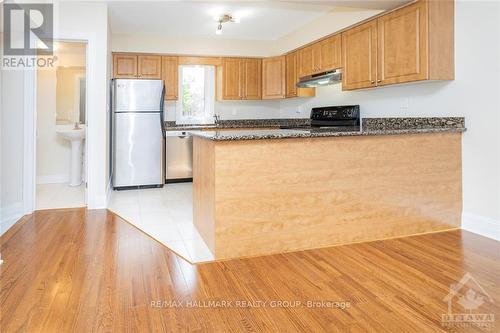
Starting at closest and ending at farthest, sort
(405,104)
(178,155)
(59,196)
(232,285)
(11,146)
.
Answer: (232,285) → (11,146) → (405,104) → (59,196) → (178,155)

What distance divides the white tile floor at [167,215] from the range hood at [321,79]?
231 cm

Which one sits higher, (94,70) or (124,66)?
(124,66)

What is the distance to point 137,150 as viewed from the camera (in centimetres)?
529

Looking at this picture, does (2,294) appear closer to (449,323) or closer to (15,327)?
(15,327)

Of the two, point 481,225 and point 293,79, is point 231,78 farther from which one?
point 481,225

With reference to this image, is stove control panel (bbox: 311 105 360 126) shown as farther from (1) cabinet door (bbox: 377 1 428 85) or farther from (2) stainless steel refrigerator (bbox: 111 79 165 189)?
(2) stainless steel refrigerator (bbox: 111 79 165 189)

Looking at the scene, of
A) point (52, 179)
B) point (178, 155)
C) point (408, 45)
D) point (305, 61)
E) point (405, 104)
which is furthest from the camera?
point (52, 179)

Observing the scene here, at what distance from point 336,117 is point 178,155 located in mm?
2540

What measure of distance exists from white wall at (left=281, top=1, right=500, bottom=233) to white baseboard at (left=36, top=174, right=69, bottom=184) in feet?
17.9

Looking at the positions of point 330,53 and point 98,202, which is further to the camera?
point 330,53

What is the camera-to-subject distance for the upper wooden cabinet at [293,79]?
17.9ft

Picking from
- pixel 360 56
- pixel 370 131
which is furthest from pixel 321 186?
pixel 360 56

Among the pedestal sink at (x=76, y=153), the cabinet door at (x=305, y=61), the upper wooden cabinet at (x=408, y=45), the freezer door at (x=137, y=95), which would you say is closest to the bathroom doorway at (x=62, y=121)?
the pedestal sink at (x=76, y=153)

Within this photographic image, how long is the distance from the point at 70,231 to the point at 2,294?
1251 mm
